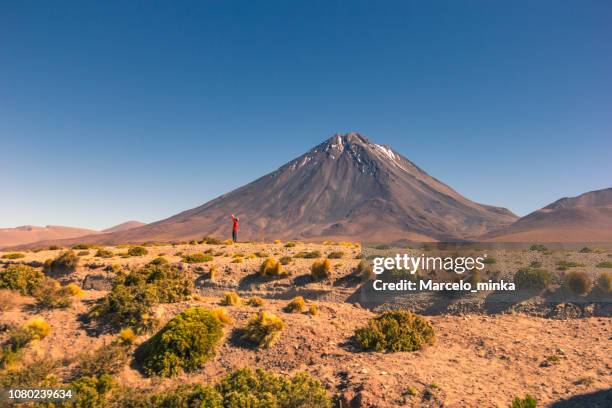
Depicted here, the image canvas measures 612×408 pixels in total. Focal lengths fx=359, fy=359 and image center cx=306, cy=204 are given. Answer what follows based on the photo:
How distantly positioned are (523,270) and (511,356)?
7.14 m

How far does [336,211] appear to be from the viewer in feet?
526

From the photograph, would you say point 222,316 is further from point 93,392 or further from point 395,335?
point 395,335

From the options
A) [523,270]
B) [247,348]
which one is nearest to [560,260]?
[523,270]

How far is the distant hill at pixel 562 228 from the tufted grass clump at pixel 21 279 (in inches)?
3442

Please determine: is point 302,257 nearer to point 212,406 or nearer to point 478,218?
point 212,406

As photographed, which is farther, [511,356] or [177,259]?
[177,259]

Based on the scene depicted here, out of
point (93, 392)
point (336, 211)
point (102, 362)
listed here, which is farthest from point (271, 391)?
point (336, 211)

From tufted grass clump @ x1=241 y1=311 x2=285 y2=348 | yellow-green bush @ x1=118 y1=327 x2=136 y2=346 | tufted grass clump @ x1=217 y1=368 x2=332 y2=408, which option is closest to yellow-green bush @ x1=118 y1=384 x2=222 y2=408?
tufted grass clump @ x1=217 y1=368 x2=332 y2=408

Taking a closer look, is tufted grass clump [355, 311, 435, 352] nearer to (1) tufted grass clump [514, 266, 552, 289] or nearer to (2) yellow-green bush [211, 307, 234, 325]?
(2) yellow-green bush [211, 307, 234, 325]

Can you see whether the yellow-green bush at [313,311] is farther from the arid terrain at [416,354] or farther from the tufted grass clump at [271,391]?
the tufted grass clump at [271,391]

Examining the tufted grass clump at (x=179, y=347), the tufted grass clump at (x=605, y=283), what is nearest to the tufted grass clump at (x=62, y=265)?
the tufted grass clump at (x=179, y=347)

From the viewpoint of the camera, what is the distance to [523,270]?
54.7ft

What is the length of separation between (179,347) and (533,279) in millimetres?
14939

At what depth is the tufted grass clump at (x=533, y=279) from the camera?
15.9 m
